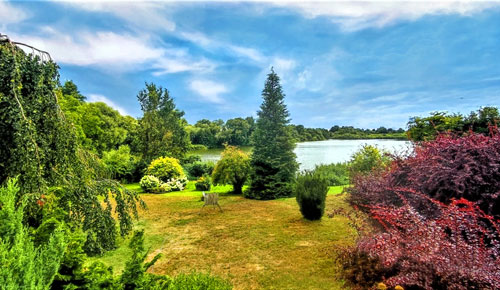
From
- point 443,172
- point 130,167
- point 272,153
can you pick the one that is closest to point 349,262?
point 443,172

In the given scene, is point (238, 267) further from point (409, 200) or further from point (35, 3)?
point (35, 3)

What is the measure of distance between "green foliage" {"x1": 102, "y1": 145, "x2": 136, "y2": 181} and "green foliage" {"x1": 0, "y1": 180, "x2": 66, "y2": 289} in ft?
51.2

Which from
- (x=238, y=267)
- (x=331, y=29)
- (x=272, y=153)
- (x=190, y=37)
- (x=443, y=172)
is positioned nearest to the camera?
(x=443, y=172)

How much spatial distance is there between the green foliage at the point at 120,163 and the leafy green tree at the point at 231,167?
764 cm

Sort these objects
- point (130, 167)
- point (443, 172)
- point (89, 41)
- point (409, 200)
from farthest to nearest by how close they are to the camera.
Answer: point (130, 167), point (89, 41), point (409, 200), point (443, 172)

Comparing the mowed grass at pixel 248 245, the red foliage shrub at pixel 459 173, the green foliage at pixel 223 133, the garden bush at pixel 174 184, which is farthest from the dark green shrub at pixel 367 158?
the green foliage at pixel 223 133

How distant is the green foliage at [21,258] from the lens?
3.48 feet

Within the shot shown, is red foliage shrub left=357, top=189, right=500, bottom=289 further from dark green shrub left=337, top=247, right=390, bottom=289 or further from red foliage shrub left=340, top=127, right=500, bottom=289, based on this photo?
dark green shrub left=337, top=247, right=390, bottom=289

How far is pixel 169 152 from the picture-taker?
67.5 feet

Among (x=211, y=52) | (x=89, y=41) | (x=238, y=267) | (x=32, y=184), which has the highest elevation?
(x=211, y=52)

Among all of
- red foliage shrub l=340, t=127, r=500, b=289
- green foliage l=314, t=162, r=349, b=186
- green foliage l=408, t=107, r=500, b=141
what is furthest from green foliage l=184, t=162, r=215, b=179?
red foliage shrub l=340, t=127, r=500, b=289

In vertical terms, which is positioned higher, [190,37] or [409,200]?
[190,37]

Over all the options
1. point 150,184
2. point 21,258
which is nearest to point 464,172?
point 21,258

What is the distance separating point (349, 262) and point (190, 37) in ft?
24.8
